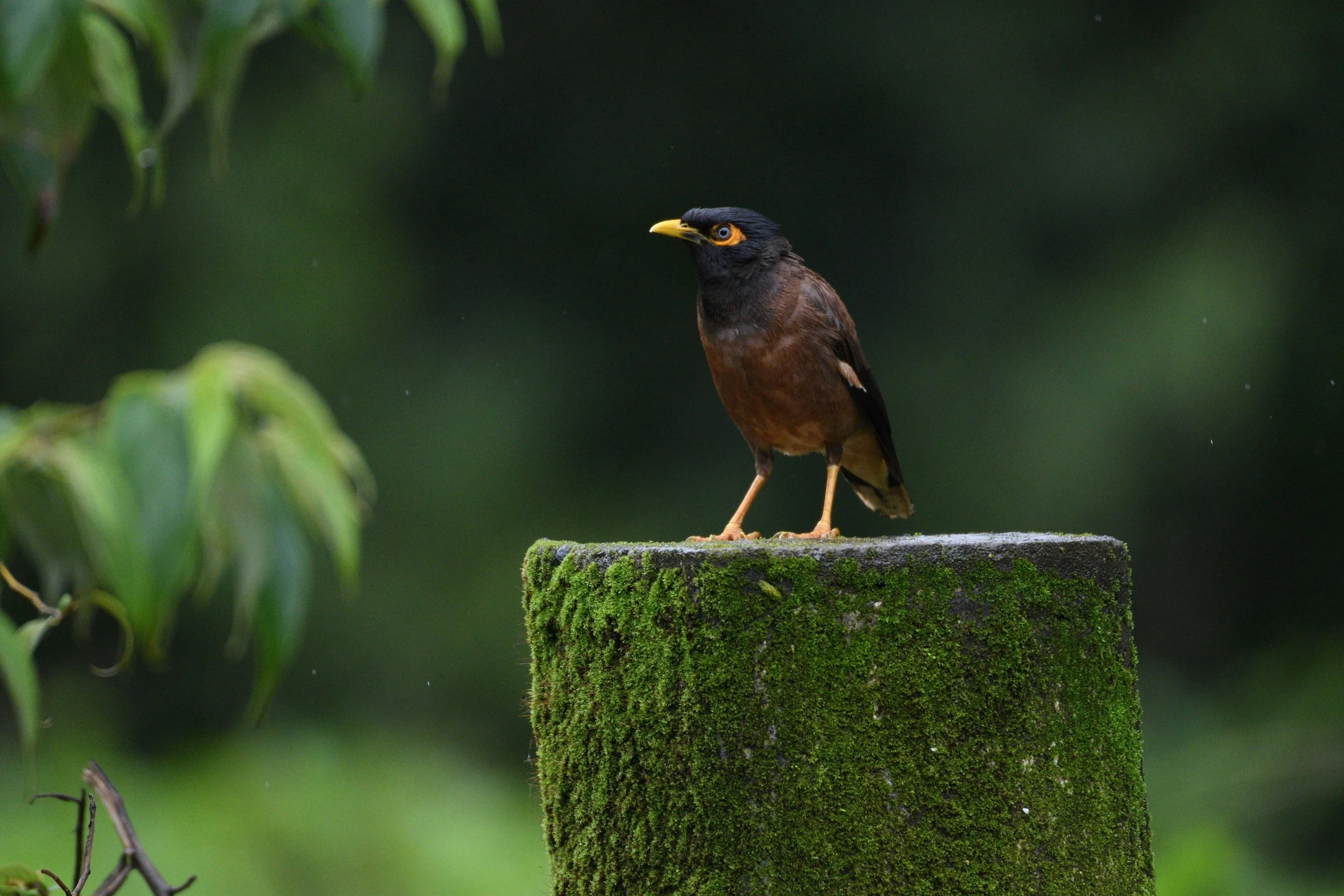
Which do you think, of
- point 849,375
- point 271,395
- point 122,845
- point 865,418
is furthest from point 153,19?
point 865,418

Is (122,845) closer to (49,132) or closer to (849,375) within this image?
(49,132)

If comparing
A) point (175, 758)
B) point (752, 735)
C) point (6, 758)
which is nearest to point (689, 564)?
point (752, 735)

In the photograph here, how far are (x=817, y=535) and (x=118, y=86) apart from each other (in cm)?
137

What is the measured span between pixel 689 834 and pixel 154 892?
59 centimetres

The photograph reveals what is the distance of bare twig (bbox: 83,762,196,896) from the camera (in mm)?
1341

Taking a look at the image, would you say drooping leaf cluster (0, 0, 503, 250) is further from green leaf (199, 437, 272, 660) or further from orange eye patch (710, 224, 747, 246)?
orange eye patch (710, 224, 747, 246)

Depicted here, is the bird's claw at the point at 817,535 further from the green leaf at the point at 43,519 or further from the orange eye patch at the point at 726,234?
the green leaf at the point at 43,519

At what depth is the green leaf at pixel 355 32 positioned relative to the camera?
4.93 feet

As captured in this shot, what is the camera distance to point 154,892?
1.35 meters

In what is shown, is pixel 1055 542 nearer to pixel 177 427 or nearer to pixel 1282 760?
pixel 177 427

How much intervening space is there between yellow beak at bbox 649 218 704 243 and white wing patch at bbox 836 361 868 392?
1.32 feet

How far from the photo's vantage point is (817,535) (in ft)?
8.28

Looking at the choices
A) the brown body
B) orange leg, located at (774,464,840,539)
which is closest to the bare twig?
orange leg, located at (774,464,840,539)

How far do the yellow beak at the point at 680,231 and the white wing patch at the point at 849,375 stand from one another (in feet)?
1.32
